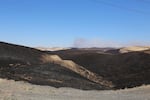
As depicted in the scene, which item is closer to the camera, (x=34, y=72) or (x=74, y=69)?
(x=34, y=72)

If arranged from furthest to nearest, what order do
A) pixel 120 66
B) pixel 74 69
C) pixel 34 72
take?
1. pixel 120 66
2. pixel 74 69
3. pixel 34 72

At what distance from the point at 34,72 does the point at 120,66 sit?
20.7 m

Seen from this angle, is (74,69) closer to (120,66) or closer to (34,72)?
(34,72)

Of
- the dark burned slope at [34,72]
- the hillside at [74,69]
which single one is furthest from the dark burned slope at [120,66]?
the dark burned slope at [34,72]

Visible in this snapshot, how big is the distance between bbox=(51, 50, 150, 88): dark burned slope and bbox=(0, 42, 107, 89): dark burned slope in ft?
20.4

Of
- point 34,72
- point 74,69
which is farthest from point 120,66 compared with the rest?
point 34,72

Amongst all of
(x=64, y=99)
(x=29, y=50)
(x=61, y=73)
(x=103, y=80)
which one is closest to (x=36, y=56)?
(x=29, y=50)

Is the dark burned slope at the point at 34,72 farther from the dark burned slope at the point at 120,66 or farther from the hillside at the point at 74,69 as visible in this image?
the dark burned slope at the point at 120,66

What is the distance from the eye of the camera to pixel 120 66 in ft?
165

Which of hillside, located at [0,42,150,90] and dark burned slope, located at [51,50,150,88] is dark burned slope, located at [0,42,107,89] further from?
dark burned slope, located at [51,50,150,88]

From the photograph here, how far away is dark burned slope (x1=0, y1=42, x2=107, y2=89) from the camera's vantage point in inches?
1136

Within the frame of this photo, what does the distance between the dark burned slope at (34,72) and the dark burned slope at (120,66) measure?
6.23 metres

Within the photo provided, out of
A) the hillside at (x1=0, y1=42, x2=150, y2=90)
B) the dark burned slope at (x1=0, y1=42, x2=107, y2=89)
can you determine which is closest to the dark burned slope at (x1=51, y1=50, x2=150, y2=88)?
the hillside at (x1=0, y1=42, x2=150, y2=90)

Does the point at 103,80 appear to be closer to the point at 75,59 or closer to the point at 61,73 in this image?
the point at 61,73
